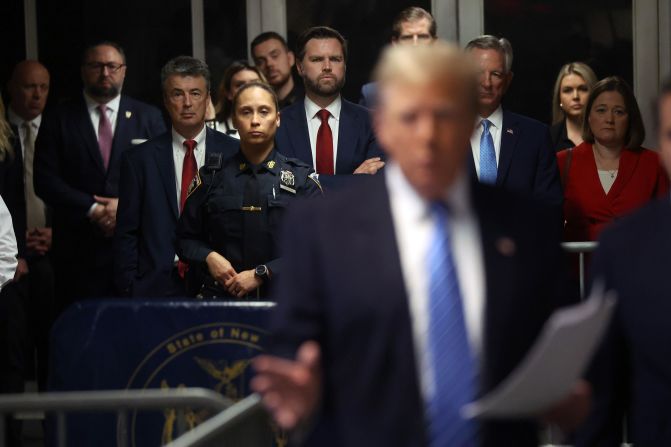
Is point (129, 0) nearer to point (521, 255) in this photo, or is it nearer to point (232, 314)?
point (232, 314)

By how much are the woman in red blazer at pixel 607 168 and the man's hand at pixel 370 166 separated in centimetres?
97

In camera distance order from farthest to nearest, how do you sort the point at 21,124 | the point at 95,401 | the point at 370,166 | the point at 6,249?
the point at 21,124 < the point at 370,166 < the point at 6,249 < the point at 95,401

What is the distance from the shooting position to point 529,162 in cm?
709

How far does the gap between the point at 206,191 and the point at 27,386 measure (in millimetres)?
3210

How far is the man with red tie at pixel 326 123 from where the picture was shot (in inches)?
280

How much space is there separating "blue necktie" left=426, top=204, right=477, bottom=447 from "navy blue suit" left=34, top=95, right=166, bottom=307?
207 inches

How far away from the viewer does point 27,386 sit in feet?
30.1

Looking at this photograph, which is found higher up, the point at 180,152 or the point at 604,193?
the point at 180,152

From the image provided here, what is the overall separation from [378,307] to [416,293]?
3.0 inches

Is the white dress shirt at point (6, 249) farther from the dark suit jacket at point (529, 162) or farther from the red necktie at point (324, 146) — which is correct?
the dark suit jacket at point (529, 162)

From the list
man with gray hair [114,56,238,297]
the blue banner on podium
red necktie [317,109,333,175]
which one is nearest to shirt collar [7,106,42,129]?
man with gray hair [114,56,238,297]

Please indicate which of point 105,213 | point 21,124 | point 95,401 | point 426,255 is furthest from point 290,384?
point 21,124

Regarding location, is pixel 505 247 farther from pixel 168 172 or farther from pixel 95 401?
pixel 168 172

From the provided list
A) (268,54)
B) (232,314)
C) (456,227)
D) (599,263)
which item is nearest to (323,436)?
(456,227)
